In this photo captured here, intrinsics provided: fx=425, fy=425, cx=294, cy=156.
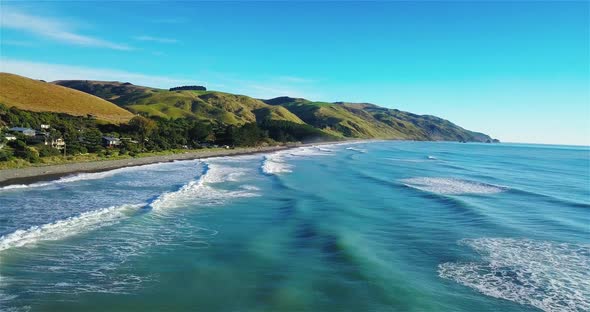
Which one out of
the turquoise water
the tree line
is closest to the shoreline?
the turquoise water

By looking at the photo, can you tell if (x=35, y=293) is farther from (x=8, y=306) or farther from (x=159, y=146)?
(x=159, y=146)

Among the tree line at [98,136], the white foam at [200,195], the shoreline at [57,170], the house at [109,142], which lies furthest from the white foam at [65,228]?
the house at [109,142]

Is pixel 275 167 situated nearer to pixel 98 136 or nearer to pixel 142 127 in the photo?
pixel 98 136

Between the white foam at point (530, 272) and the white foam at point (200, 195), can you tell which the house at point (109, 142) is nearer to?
the white foam at point (200, 195)

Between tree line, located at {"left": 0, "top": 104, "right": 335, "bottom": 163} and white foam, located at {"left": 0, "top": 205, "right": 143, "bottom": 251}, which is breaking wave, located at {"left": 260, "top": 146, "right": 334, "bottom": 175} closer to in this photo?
tree line, located at {"left": 0, "top": 104, "right": 335, "bottom": 163}

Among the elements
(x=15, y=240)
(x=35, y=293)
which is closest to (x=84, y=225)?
(x=15, y=240)

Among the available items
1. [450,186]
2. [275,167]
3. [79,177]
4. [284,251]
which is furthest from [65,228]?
[275,167]
